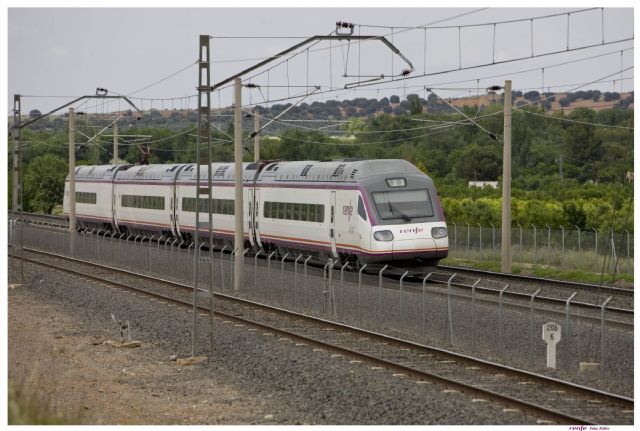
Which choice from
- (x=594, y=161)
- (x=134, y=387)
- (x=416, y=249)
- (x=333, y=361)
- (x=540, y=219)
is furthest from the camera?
(x=594, y=161)

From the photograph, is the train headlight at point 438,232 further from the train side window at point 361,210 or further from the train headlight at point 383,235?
the train side window at point 361,210

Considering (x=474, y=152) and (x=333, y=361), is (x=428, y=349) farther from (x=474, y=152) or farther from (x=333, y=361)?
(x=474, y=152)

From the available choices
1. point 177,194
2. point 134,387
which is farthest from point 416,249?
point 177,194

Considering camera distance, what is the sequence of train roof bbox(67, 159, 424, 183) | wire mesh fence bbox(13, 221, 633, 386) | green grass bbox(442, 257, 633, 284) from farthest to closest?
green grass bbox(442, 257, 633, 284), train roof bbox(67, 159, 424, 183), wire mesh fence bbox(13, 221, 633, 386)

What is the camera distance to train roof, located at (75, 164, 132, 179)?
63.1m

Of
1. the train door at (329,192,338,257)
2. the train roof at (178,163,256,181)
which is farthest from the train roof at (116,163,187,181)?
the train door at (329,192,338,257)

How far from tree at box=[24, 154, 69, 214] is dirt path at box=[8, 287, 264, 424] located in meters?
67.5

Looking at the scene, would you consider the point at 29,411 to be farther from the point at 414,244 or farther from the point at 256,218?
the point at 256,218

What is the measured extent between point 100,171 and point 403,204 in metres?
34.0

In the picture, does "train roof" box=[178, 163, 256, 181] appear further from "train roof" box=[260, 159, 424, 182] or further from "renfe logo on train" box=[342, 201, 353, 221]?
"renfe logo on train" box=[342, 201, 353, 221]

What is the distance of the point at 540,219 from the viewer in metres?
52.1

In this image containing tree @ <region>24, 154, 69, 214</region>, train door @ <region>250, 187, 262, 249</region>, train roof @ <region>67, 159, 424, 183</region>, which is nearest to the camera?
train roof @ <region>67, 159, 424, 183</region>

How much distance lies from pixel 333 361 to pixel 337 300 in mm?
8160

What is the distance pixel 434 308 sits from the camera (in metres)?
26.5
